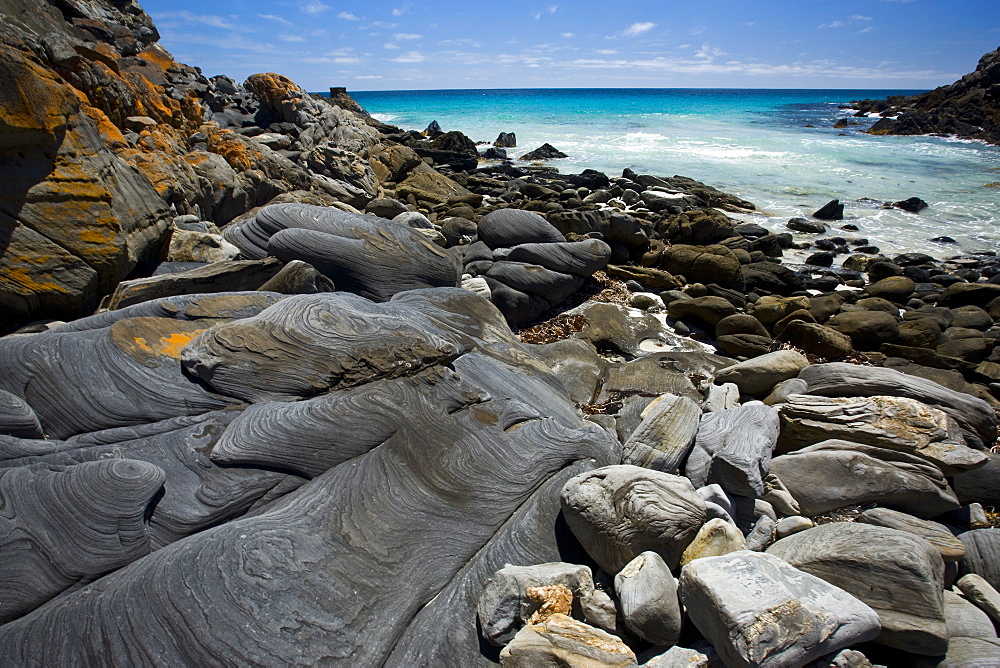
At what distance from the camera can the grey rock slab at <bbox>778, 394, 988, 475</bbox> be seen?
3422 mm

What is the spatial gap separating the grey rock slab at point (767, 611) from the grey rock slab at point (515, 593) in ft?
1.48

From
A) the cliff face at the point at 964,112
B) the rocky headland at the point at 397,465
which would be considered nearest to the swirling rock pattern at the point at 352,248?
the rocky headland at the point at 397,465

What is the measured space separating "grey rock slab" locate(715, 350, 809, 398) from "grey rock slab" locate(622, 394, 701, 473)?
61.6 inches

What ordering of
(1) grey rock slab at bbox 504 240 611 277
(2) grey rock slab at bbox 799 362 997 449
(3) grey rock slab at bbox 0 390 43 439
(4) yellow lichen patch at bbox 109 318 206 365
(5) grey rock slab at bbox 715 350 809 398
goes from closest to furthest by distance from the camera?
(3) grey rock slab at bbox 0 390 43 439, (4) yellow lichen patch at bbox 109 318 206 365, (2) grey rock slab at bbox 799 362 997 449, (5) grey rock slab at bbox 715 350 809 398, (1) grey rock slab at bbox 504 240 611 277

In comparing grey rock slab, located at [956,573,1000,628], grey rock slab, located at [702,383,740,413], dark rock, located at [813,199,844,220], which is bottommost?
grey rock slab, located at [956,573,1000,628]

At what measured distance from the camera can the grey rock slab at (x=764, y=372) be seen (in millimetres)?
4754

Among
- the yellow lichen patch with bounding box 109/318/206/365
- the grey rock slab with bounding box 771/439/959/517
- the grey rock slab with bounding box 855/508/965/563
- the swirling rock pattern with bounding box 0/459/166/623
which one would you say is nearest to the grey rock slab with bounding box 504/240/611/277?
the grey rock slab with bounding box 771/439/959/517

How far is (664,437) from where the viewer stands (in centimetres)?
329

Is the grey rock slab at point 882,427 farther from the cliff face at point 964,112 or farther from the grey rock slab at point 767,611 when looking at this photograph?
the cliff face at point 964,112

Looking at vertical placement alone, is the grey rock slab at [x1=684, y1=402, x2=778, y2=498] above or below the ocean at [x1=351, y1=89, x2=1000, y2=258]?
below

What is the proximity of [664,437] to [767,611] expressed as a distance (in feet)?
4.35

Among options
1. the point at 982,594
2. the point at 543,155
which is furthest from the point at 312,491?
the point at 543,155

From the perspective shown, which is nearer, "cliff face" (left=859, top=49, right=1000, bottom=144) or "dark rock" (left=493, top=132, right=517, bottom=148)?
"dark rock" (left=493, top=132, right=517, bottom=148)

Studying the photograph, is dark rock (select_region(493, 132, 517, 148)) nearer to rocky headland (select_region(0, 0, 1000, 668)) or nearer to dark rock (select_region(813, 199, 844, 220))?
dark rock (select_region(813, 199, 844, 220))
